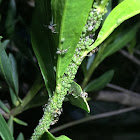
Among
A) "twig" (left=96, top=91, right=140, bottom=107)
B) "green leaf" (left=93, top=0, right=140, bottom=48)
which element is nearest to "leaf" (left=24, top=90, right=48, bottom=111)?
"green leaf" (left=93, top=0, right=140, bottom=48)

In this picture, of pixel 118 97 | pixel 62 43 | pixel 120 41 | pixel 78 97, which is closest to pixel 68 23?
pixel 62 43

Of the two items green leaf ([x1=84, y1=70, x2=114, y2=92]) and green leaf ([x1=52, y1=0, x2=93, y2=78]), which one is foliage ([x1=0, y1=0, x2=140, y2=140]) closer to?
green leaf ([x1=52, y1=0, x2=93, y2=78])

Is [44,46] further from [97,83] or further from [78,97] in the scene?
[97,83]

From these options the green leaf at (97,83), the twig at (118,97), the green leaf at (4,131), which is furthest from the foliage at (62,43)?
the twig at (118,97)

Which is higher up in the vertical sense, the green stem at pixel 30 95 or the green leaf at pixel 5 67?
the green leaf at pixel 5 67

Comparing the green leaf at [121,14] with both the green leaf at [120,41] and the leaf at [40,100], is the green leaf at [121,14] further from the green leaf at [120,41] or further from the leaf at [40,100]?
the green leaf at [120,41]
